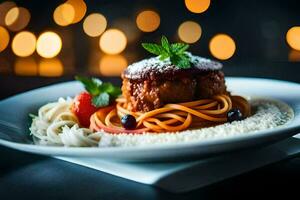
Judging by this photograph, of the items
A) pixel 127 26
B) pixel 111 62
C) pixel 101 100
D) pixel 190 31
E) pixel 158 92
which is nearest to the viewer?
pixel 158 92

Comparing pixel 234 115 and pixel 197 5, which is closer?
pixel 234 115

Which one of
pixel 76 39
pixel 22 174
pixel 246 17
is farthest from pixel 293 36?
pixel 22 174

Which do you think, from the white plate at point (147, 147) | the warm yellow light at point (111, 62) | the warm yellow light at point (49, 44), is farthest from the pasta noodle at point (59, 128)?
the warm yellow light at point (49, 44)

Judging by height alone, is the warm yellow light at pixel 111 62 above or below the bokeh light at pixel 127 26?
below

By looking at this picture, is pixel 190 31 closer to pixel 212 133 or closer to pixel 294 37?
pixel 294 37

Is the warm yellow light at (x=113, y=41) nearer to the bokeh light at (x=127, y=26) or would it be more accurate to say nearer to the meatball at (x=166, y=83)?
the bokeh light at (x=127, y=26)

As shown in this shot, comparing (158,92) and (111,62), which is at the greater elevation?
(158,92)

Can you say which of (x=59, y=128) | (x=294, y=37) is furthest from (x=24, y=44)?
(x=59, y=128)

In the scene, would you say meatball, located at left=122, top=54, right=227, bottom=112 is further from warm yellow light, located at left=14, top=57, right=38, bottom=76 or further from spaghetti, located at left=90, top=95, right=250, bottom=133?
warm yellow light, located at left=14, top=57, right=38, bottom=76
